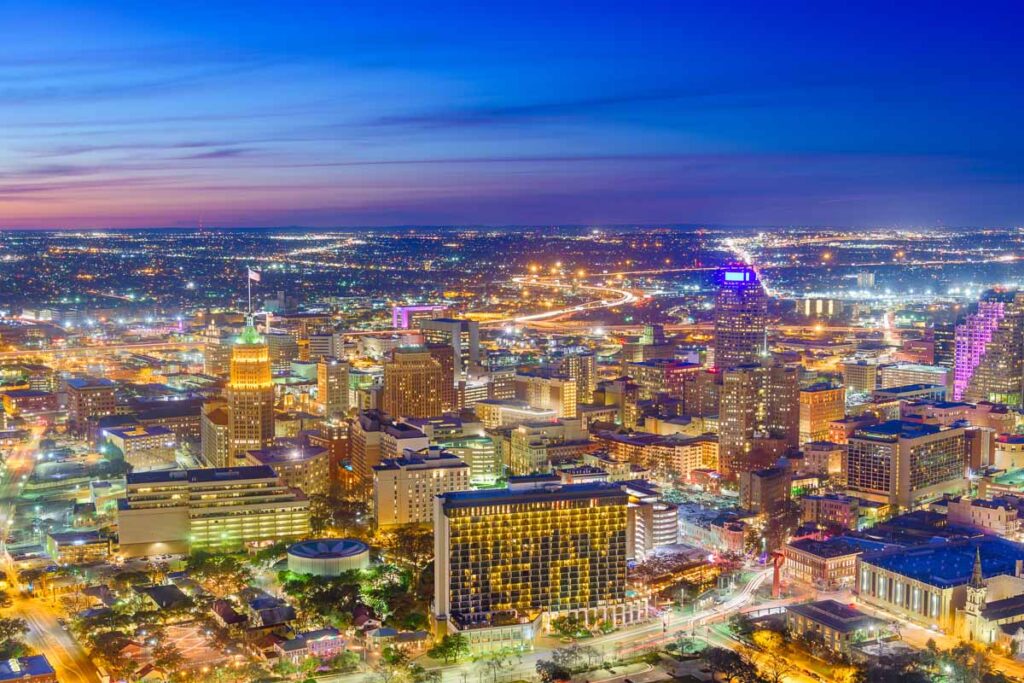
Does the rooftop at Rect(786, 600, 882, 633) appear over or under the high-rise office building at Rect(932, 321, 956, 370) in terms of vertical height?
under

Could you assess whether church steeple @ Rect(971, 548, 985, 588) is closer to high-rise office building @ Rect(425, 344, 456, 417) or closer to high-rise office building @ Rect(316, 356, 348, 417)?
high-rise office building @ Rect(425, 344, 456, 417)

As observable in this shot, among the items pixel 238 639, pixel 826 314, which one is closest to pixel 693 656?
pixel 238 639

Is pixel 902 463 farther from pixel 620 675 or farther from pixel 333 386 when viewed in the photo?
pixel 333 386

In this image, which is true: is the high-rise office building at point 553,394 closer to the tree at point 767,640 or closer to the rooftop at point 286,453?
the rooftop at point 286,453

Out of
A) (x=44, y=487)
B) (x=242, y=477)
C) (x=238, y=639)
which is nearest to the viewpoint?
(x=238, y=639)

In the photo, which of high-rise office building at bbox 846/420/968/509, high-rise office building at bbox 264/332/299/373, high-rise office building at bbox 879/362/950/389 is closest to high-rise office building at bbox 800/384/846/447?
high-rise office building at bbox 846/420/968/509

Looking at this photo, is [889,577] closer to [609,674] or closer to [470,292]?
[609,674]

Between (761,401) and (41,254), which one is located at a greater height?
(41,254)
